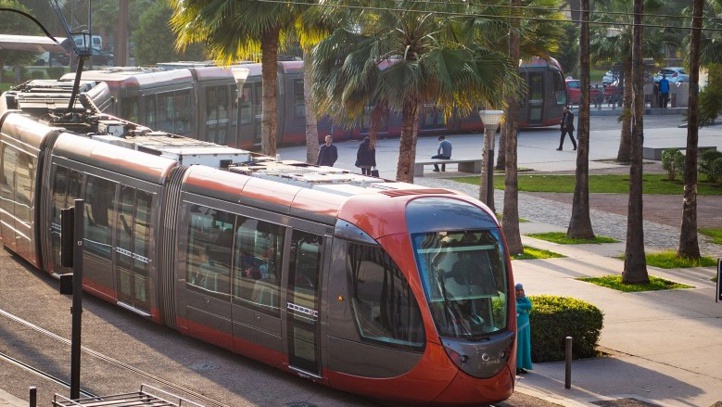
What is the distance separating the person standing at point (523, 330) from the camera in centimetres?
1622

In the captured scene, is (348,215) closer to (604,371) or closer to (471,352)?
(471,352)

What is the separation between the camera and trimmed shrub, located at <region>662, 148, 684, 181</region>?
40.5 metres

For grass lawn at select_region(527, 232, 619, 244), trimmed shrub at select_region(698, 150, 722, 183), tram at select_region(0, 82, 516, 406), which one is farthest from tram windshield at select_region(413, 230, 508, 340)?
trimmed shrub at select_region(698, 150, 722, 183)

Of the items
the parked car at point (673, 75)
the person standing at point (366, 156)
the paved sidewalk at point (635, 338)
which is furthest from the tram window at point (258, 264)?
the parked car at point (673, 75)

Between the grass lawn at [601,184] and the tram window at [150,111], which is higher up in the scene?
the tram window at [150,111]

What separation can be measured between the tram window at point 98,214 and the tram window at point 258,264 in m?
3.58

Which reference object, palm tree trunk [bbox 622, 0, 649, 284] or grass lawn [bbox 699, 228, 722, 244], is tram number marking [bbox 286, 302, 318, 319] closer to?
palm tree trunk [bbox 622, 0, 649, 284]

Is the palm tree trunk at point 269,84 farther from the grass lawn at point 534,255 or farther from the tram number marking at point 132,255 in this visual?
the tram number marking at point 132,255

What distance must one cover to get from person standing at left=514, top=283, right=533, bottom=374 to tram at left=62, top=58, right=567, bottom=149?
16.0 metres

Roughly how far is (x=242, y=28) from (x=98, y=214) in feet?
25.8

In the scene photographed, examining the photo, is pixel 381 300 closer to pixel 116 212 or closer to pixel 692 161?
pixel 116 212

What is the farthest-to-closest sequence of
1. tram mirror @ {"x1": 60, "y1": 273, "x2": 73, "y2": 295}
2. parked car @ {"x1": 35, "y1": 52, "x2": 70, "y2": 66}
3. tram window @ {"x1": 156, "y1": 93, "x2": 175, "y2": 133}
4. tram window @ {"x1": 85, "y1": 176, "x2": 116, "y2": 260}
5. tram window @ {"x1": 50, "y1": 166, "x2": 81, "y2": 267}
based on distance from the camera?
parked car @ {"x1": 35, "y1": 52, "x2": 70, "y2": 66} < tram window @ {"x1": 156, "y1": 93, "x2": 175, "y2": 133} < tram window @ {"x1": 50, "y1": 166, "x2": 81, "y2": 267} < tram window @ {"x1": 85, "y1": 176, "x2": 116, "y2": 260} < tram mirror @ {"x1": 60, "y1": 273, "x2": 73, "y2": 295}

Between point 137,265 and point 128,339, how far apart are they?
3.87 feet

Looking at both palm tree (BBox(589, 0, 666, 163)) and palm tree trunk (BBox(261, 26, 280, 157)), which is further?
palm tree (BBox(589, 0, 666, 163))
